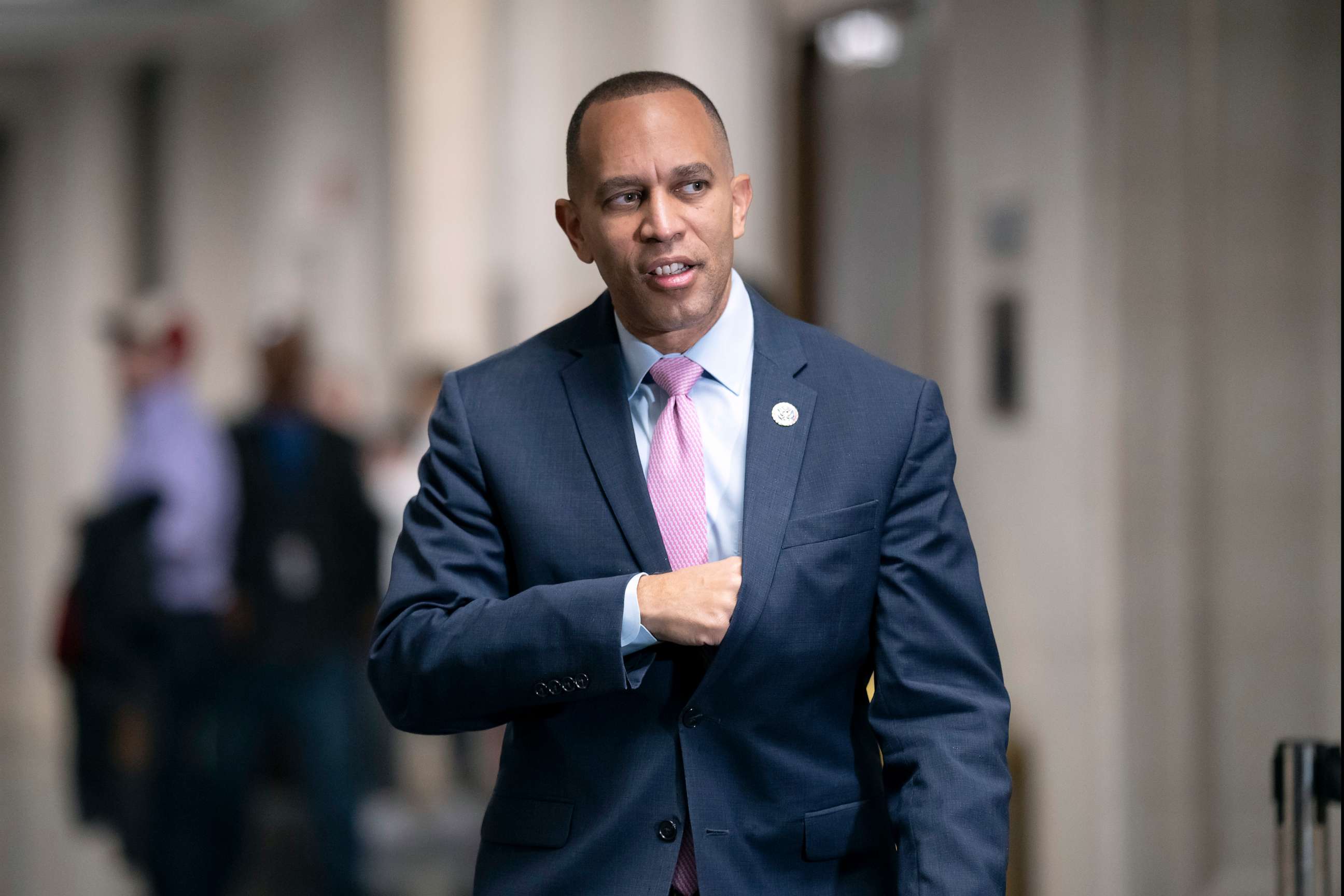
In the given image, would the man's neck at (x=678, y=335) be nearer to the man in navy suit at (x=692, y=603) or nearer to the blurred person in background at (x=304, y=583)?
the man in navy suit at (x=692, y=603)

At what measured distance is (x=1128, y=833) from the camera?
4.44 meters

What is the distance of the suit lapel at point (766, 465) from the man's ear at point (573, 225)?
23cm

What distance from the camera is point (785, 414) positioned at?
5.40 ft

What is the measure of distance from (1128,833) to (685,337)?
337 cm

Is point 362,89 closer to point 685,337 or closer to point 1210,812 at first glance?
point 1210,812

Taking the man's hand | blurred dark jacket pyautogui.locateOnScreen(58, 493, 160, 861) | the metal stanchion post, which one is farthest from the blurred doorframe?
the man's hand

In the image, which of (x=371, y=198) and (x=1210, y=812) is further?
(x=371, y=198)

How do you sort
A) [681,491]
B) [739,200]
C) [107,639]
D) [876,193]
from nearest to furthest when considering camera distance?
1. [681,491]
2. [739,200]
3. [107,639]
4. [876,193]

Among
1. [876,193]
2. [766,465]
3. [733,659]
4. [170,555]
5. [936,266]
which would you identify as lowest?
[170,555]

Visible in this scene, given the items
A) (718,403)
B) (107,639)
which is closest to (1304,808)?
(718,403)

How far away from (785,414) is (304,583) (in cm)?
391

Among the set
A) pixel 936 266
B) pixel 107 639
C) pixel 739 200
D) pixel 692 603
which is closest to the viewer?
pixel 692 603

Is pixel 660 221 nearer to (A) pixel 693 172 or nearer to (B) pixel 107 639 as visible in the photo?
(A) pixel 693 172

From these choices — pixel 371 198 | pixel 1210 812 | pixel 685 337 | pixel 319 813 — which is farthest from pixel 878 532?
pixel 371 198
